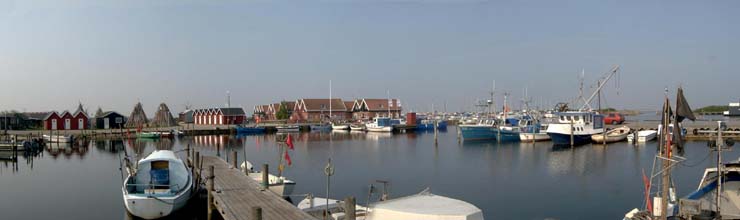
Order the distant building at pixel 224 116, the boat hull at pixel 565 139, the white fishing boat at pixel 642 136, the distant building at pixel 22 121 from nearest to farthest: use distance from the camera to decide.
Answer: the boat hull at pixel 565 139 → the white fishing boat at pixel 642 136 → the distant building at pixel 22 121 → the distant building at pixel 224 116

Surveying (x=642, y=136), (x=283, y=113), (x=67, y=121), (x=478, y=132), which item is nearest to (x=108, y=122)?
(x=67, y=121)

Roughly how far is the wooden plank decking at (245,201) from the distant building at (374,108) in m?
93.6

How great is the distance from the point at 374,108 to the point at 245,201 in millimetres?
101099

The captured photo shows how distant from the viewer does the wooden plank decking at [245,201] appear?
51.6 ft

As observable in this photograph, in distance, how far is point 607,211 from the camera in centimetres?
2206

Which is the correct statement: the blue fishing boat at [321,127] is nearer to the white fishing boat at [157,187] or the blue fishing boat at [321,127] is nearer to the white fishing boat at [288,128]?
the white fishing boat at [288,128]

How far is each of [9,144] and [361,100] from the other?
7916 centimetres

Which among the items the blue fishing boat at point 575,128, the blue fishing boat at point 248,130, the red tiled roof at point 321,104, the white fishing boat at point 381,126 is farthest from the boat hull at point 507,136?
the red tiled roof at point 321,104

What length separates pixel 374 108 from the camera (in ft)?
390

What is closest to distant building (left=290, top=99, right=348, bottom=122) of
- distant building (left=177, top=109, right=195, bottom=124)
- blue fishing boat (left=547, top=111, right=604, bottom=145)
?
distant building (left=177, top=109, right=195, bottom=124)

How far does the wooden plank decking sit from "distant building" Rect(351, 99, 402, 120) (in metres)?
93.6

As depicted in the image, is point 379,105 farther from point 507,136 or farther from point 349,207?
point 349,207

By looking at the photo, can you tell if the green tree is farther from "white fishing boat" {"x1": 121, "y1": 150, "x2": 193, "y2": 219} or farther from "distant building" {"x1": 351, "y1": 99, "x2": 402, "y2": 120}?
"white fishing boat" {"x1": 121, "y1": 150, "x2": 193, "y2": 219}

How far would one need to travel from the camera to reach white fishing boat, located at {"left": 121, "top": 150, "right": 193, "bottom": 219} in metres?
18.1
